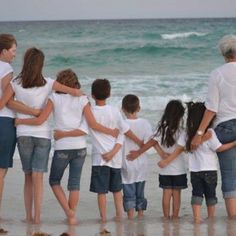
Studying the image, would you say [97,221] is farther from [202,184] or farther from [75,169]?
[202,184]

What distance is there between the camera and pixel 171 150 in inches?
238

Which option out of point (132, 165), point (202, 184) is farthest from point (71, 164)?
point (202, 184)

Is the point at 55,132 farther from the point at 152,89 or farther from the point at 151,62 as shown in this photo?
the point at 151,62

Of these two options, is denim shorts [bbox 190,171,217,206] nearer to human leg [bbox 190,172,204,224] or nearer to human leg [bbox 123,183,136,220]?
human leg [bbox 190,172,204,224]

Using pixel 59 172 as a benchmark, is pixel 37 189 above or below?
below

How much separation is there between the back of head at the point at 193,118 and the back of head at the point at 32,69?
1205mm

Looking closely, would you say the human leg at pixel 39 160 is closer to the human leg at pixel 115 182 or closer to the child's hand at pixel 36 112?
the child's hand at pixel 36 112

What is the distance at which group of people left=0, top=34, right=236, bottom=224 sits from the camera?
567cm

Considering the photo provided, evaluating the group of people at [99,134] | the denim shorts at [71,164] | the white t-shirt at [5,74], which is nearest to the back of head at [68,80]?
the group of people at [99,134]

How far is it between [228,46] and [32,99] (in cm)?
158

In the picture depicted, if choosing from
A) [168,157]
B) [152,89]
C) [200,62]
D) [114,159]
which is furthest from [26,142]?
[200,62]

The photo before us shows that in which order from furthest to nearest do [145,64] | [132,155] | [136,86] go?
[145,64]
[136,86]
[132,155]

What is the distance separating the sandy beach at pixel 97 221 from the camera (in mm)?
5551

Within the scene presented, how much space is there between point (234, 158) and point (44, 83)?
163 centimetres
